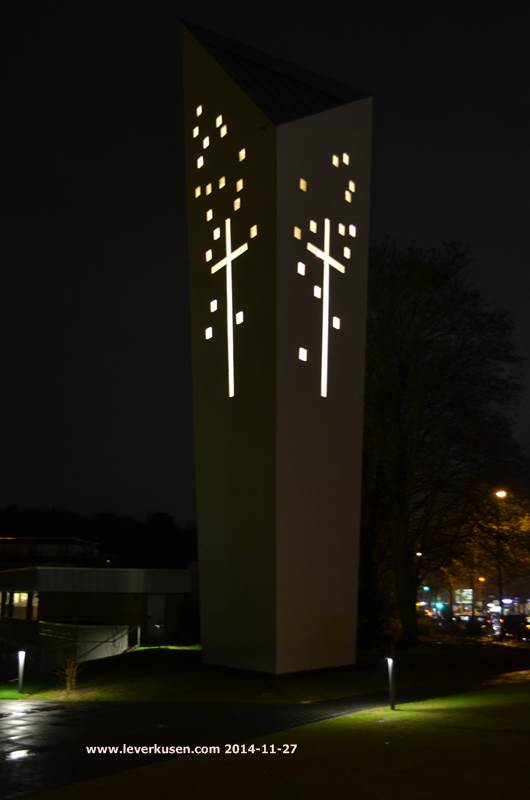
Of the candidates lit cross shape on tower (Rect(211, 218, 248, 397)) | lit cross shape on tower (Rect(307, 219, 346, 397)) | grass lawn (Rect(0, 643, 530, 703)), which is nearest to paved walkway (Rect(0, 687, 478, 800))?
grass lawn (Rect(0, 643, 530, 703))

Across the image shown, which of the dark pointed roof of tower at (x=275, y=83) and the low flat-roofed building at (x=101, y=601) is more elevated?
the dark pointed roof of tower at (x=275, y=83)

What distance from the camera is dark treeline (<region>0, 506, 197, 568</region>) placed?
75.3 meters

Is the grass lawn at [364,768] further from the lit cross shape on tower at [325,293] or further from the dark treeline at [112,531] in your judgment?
the dark treeline at [112,531]

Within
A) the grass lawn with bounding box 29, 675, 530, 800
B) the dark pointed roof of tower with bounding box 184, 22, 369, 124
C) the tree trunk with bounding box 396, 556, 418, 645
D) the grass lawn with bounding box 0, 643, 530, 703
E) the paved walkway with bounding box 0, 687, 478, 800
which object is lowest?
the grass lawn with bounding box 0, 643, 530, 703

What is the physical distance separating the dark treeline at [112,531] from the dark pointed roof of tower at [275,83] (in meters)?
52.7

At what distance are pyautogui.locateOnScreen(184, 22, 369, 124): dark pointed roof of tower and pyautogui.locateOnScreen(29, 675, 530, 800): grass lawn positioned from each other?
13697 millimetres

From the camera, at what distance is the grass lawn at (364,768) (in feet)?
26.6

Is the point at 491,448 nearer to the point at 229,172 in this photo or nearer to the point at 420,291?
the point at 420,291

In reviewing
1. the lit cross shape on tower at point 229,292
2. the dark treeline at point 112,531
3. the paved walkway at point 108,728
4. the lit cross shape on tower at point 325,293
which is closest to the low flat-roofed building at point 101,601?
the lit cross shape on tower at point 229,292

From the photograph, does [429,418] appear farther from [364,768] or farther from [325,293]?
[364,768]

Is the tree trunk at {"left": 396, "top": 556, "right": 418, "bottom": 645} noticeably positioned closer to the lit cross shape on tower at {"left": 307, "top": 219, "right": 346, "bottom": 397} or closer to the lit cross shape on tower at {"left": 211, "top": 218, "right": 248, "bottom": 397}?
the lit cross shape on tower at {"left": 307, "top": 219, "right": 346, "bottom": 397}

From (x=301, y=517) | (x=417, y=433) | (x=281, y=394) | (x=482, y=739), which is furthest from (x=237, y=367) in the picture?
(x=482, y=739)

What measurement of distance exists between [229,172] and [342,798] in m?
16.1

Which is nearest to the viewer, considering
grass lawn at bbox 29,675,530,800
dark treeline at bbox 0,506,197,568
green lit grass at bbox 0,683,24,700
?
grass lawn at bbox 29,675,530,800
